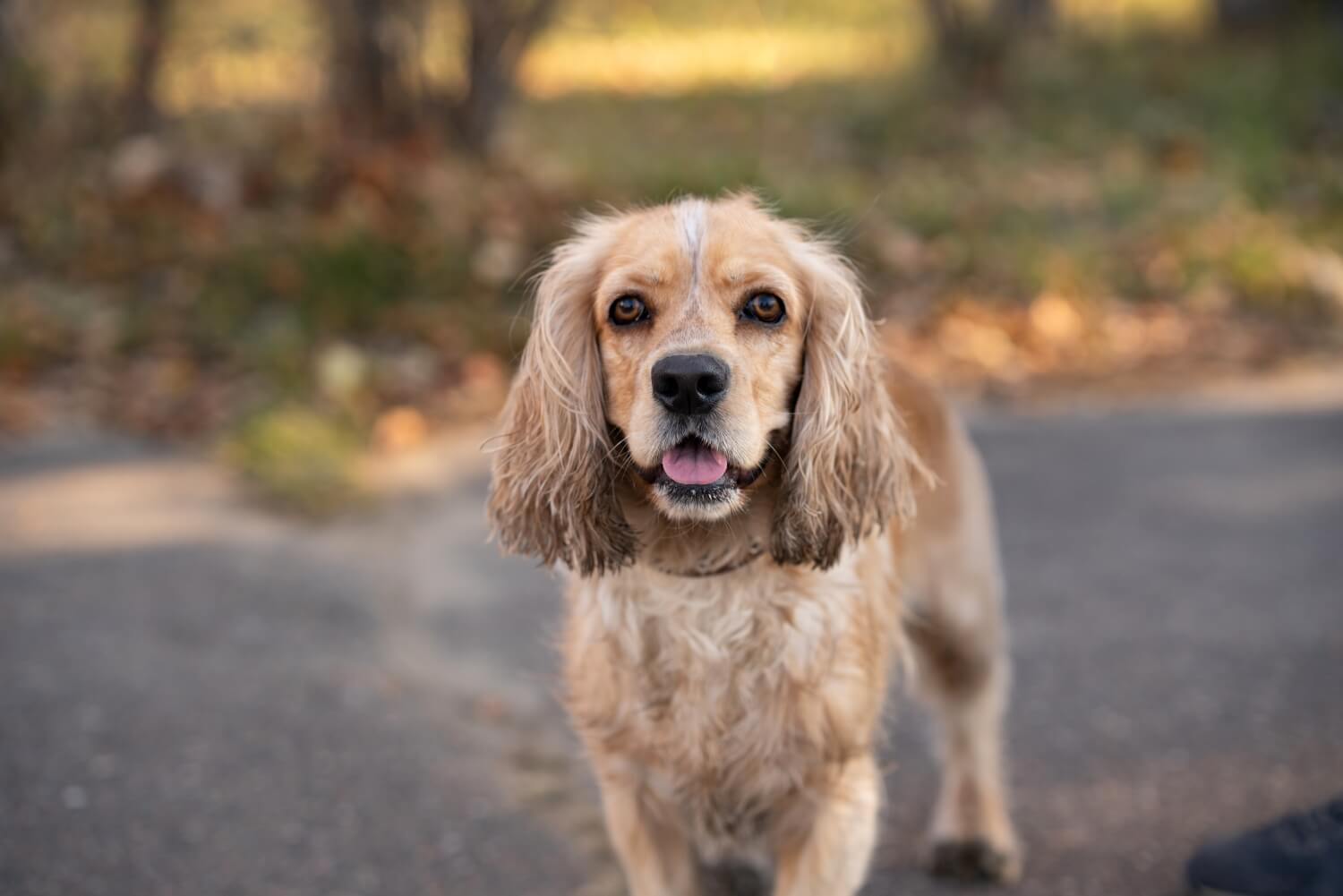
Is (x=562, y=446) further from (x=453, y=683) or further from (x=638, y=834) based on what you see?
(x=453, y=683)

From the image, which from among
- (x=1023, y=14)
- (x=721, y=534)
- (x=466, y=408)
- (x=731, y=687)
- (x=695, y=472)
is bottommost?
(x=731, y=687)

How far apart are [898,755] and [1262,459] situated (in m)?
2.84

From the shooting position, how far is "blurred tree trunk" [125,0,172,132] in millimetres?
8180

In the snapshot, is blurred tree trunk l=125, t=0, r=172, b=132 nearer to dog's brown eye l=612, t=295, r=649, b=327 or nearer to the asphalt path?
the asphalt path

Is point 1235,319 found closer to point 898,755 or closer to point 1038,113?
point 1038,113

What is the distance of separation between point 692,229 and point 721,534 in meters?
0.64

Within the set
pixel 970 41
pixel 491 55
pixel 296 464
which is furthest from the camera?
pixel 970 41

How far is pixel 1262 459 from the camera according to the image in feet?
19.6

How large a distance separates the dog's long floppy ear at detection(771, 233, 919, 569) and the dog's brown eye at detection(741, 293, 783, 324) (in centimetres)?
12

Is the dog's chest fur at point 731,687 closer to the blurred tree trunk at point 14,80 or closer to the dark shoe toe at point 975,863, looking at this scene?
the dark shoe toe at point 975,863

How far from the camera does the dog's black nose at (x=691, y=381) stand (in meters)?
2.54

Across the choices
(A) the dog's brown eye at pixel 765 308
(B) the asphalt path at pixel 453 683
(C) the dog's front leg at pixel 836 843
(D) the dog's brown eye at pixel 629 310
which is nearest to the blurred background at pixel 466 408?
(B) the asphalt path at pixel 453 683

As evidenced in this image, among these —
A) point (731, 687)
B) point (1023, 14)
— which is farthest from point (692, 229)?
point (1023, 14)

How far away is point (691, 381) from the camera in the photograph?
2.54 m
